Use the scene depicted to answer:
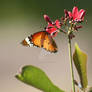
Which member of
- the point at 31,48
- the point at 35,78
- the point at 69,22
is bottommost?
the point at 35,78

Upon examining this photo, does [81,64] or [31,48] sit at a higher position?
[31,48]

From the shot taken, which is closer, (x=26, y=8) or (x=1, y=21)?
(x=1, y=21)

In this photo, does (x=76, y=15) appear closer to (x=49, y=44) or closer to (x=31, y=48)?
(x=49, y=44)

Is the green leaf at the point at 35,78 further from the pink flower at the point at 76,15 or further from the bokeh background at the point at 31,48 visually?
the bokeh background at the point at 31,48

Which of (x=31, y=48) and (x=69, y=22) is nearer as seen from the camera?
(x=69, y=22)

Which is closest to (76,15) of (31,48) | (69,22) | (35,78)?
(69,22)

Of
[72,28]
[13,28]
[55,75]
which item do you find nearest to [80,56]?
[72,28]

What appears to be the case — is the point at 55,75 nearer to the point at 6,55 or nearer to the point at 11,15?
the point at 6,55
